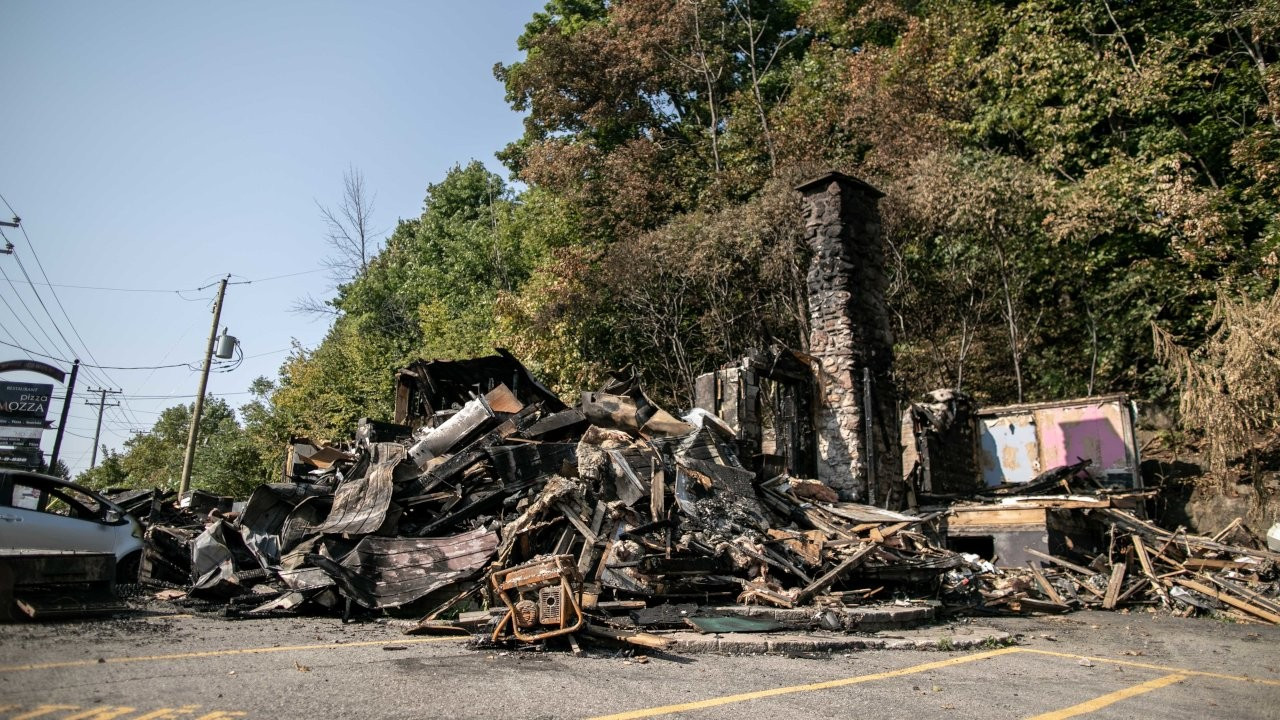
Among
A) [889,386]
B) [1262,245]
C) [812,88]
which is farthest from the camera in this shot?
[812,88]

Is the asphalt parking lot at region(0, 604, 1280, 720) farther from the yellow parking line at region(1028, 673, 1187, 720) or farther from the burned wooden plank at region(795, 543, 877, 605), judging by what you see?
the burned wooden plank at region(795, 543, 877, 605)

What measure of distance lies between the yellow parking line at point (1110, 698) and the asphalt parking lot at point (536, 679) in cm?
2

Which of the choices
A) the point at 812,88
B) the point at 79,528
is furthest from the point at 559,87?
the point at 79,528

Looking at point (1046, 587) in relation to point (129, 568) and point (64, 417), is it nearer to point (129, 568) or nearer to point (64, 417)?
point (129, 568)

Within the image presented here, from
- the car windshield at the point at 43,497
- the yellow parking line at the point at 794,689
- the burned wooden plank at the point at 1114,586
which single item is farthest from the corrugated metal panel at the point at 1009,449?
the car windshield at the point at 43,497

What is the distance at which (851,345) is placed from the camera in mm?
13523

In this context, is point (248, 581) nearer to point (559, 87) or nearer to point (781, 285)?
point (781, 285)

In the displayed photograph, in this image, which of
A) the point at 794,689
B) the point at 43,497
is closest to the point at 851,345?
the point at 794,689

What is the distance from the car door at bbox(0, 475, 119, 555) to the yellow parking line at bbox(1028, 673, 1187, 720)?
936 cm

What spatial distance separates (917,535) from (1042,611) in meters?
1.88

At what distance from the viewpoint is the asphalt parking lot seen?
4.39 metres

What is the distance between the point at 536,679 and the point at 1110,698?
4.16 m

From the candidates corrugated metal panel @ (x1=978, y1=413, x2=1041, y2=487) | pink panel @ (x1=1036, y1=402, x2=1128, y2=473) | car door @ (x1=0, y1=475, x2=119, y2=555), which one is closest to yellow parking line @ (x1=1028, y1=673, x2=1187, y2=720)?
car door @ (x1=0, y1=475, x2=119, y2=555)

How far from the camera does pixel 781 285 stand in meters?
18.5
